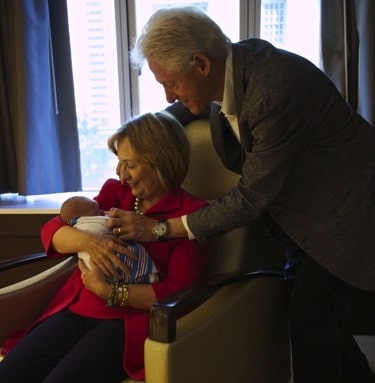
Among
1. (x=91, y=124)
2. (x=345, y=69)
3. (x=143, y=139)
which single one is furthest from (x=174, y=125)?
(x=91, y=124)

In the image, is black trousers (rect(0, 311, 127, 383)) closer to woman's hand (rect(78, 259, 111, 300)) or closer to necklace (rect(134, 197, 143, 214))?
woman's hand (rect(78, 259, 111, 300))

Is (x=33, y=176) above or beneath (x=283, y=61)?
beneath

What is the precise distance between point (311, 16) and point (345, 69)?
39 centimetres

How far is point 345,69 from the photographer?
188 cm

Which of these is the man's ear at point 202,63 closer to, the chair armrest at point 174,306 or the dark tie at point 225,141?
the dark tie at point 225,141

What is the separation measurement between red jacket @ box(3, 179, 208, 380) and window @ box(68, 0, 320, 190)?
95 cm

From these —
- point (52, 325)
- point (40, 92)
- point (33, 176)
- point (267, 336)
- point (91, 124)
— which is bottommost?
point (267, 336)

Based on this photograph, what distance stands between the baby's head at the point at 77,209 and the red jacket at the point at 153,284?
0.03m

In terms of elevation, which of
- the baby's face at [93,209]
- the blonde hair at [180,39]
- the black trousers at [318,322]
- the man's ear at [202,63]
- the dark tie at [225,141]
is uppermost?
the blonde hair at [180,39]

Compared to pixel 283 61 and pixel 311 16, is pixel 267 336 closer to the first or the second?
pixel 283 61

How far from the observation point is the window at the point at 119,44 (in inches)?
84.7

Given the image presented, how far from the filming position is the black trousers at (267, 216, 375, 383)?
1.40 m

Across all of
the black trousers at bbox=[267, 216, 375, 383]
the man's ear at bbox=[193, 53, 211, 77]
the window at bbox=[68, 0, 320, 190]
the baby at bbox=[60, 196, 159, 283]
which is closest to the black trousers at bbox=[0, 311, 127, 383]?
the baby at bbox=[60, 196, 159, 283]

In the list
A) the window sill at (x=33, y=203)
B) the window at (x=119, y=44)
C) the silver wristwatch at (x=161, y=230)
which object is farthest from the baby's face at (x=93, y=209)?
the window at (x=119, y=44)
